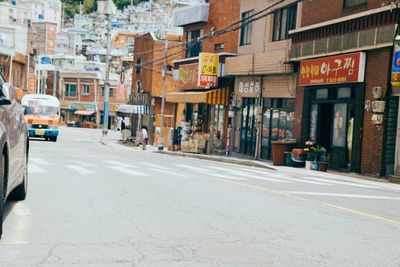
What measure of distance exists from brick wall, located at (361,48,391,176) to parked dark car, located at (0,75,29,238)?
561 inches

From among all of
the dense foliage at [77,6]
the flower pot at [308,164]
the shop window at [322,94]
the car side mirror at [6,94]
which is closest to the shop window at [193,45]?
the shop window at [322,94]

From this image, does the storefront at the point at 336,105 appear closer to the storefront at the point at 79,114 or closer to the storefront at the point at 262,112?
the storefront at the point at 262,112

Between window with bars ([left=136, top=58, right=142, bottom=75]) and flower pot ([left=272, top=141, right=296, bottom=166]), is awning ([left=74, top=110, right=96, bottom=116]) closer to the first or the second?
window with bars ([left=136, top=58, right=142, bottom=75])

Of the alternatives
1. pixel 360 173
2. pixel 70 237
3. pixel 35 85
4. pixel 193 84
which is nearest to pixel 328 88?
pixel 360 173

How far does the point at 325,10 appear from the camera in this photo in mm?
25375

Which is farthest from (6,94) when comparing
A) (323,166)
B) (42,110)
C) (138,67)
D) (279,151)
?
(138,67)

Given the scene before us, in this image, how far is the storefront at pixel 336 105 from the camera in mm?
22391

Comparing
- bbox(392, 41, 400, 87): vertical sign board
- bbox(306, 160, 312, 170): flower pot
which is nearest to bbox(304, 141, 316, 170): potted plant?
bbox(306, 160, 312, 170): flower pot

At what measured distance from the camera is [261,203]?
11.0m

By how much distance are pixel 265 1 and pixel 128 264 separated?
26723 mm

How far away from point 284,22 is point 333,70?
22.0 feet

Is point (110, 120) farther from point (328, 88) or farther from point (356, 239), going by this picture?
point (356, 239)

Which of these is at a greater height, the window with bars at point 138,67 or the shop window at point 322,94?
the window with bars at point 138,67

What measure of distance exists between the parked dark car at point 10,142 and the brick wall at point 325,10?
16.0 m
